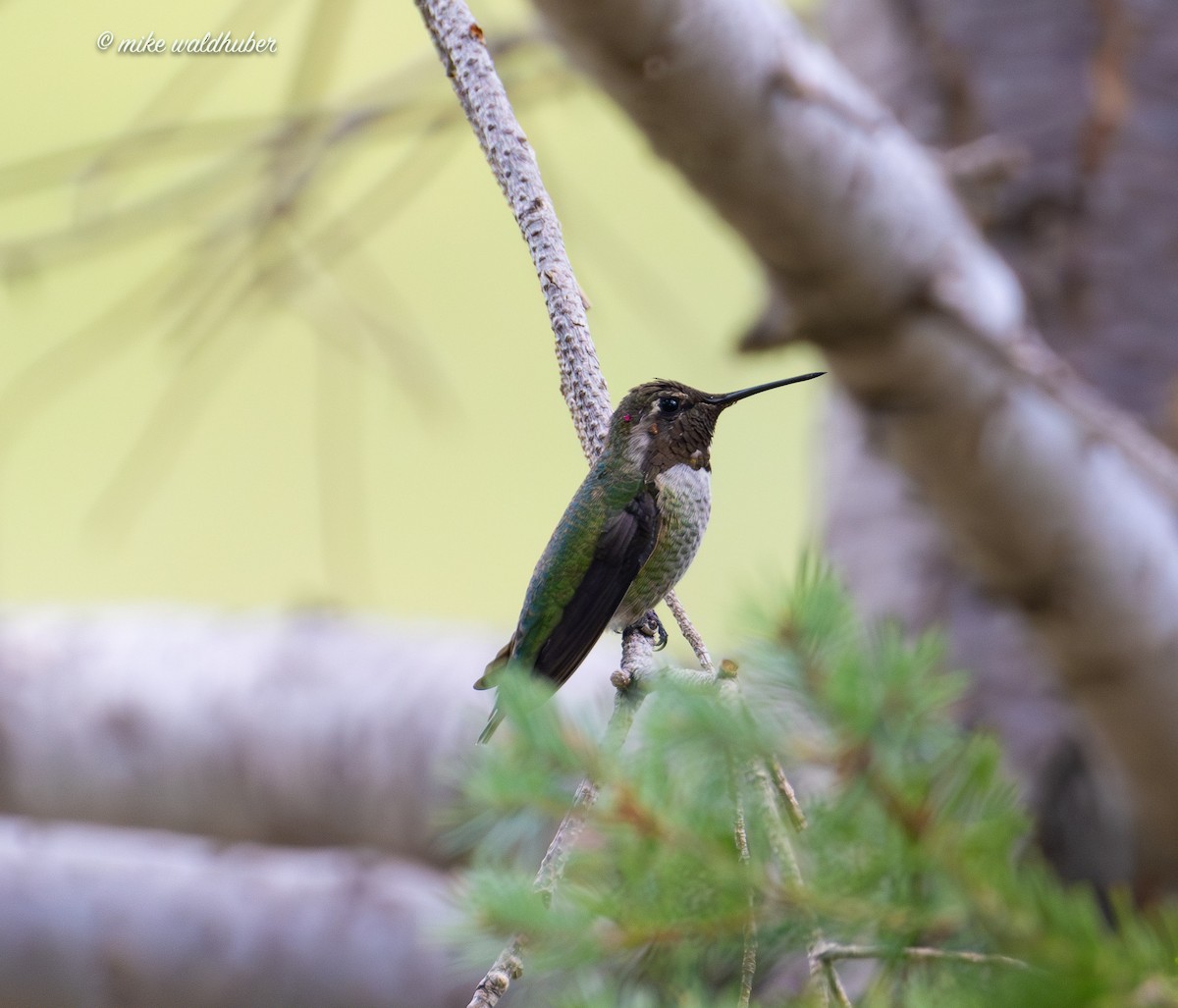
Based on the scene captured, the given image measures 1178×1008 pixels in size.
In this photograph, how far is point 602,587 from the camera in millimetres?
924

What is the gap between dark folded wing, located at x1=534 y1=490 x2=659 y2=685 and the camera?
888 mm

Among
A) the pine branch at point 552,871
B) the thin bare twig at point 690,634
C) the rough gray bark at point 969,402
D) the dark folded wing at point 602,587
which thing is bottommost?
the pine branch at point 552,871

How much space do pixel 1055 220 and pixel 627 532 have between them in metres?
1.39

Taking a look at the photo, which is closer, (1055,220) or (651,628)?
(651,628)

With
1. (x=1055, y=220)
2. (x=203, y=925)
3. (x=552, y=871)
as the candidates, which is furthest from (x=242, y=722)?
(x=552, y=871)

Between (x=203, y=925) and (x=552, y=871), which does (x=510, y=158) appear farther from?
(x=203, y=925)

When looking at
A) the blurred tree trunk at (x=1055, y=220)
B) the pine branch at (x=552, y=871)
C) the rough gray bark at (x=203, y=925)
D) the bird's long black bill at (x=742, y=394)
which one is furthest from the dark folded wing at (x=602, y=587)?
the rough gray bark at (x=203, y=925)

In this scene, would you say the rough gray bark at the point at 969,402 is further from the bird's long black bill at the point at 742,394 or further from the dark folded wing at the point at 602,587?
the dark folded wing at the point at 602,587

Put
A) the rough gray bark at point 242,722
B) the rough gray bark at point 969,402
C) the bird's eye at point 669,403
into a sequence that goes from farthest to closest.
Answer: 1. the rough gray bark at point 242,722
2. the rough gray bark at point 969,402
3. the bird's eye at point 669,403

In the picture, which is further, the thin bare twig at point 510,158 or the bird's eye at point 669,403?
the bird's eye at point 669,403

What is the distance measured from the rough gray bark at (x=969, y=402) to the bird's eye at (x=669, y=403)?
414 mm

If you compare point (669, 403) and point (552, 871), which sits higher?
point (669, 403)

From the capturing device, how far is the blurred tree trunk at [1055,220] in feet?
6.50

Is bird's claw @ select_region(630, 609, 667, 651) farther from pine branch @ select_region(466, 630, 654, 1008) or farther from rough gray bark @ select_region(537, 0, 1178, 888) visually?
rough gray bark @ select_region(537, 0, 1178, 888)
